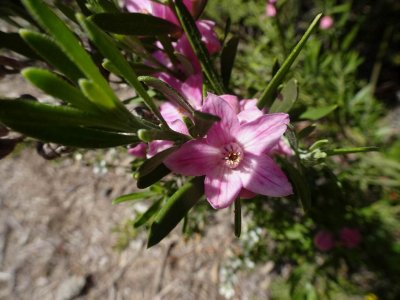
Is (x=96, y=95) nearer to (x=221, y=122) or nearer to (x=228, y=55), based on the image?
(x=221, y=122)

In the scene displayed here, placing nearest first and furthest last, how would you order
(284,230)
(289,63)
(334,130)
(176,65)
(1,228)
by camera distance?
(289,63), (176,65), (284,230), (334,130), (1,228)

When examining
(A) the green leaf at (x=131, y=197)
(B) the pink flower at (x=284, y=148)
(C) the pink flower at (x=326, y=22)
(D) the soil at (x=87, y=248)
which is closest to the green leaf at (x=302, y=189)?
(B) the pink flower at (x=284, y=148)

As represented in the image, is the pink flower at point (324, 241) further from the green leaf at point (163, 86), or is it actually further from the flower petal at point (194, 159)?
the green leaf at point (163, 86)

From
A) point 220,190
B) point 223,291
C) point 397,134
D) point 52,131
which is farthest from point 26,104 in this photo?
point 397,134

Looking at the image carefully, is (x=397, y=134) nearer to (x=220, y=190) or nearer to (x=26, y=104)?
(x=220, y=190)

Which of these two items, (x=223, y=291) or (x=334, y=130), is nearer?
(x=334, y=130)

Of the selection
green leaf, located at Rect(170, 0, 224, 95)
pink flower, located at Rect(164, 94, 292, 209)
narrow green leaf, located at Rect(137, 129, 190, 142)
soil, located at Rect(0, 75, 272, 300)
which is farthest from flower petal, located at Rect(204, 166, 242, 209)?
soil, located at Rect(0, 75, 272, 300)
